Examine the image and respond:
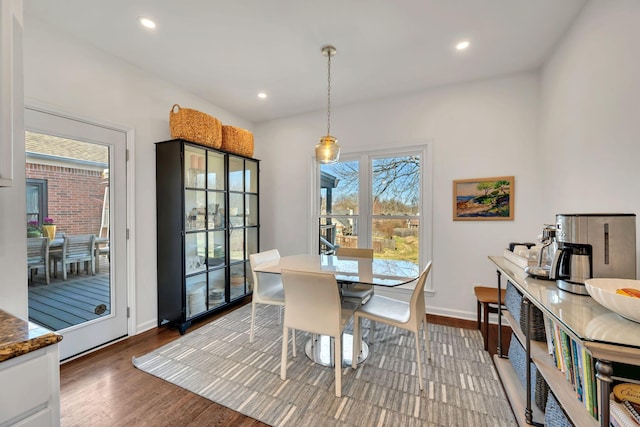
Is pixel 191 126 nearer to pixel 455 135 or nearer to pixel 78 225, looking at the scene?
pixel 78 225

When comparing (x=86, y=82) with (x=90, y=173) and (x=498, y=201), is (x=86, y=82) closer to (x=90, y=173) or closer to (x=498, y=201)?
(x=90, y=173)

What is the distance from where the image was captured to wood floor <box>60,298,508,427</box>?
64.2 inches

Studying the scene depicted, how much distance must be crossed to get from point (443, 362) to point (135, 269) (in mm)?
3082

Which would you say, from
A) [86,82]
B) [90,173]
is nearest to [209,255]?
[90,173]

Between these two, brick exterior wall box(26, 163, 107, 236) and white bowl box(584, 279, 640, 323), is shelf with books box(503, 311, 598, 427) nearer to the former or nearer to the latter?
A: white bowl box(584, 279, 640, 323)

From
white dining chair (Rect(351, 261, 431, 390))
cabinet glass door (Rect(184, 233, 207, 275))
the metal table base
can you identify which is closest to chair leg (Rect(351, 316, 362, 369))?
white dining chair (Rect(351, 261, 431, 390))

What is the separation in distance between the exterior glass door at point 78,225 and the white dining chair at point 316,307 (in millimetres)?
1858

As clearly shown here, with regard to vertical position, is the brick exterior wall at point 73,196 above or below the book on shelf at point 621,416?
above

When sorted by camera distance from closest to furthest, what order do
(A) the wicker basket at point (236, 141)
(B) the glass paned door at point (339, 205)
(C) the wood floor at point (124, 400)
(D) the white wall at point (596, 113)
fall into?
(D) the white wall at point (596, 113)
(C) the wood floor at point (124, 400)
(A) the wicker basket at point (236, 141)
(B) the glass paned door at point (339, 205)

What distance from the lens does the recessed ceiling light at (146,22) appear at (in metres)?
2.05

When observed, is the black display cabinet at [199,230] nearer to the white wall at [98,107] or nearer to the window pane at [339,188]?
the white wall at [98,107]

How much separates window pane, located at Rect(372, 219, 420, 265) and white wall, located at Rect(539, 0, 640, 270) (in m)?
1.38

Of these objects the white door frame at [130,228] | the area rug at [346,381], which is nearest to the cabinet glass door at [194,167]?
the white door frame at [130,228]

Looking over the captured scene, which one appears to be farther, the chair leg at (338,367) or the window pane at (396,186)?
the window pane at (396,186)
